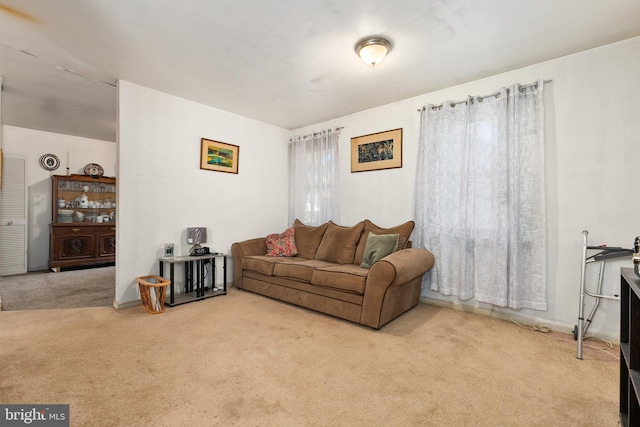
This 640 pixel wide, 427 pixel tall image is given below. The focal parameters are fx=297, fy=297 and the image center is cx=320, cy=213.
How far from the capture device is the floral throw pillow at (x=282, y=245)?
419 cm

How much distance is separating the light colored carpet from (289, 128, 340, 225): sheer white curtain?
9.30 ft

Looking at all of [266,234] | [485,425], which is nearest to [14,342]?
[266,234]

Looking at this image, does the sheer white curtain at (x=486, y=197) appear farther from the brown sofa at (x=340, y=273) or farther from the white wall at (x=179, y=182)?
the white wall at (x=179, y=182)

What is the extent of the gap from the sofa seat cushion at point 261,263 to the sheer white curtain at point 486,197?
1758 millimetres

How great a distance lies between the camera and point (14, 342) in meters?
2.39

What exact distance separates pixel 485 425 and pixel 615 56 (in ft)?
10.2

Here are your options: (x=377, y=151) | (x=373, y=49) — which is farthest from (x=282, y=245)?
(x=373, y=49)

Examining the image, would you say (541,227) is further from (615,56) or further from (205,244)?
(205,244)

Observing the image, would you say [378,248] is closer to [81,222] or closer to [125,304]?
[125,304]

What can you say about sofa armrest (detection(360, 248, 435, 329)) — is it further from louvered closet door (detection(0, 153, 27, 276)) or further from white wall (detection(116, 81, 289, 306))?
louvered closet door (detection(0, 153, 27, 276))

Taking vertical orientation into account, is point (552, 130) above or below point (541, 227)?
above

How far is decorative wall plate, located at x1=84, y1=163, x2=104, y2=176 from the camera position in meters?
5.89

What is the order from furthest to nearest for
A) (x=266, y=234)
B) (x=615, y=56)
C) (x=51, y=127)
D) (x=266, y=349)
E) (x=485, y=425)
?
(x=51, y=127), (x=266, y=234), (x=615, y=56), (x=266, y=349), (x=485, y=425)

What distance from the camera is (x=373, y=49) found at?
2.50 m
